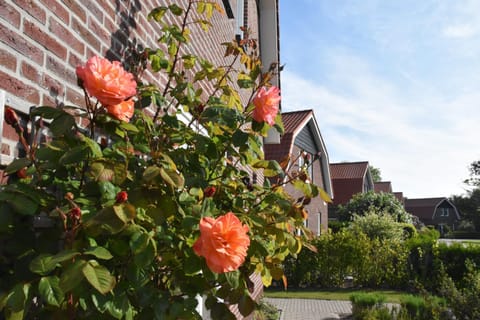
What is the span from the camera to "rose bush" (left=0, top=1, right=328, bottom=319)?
1.42 metres

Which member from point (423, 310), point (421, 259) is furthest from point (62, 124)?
point (421, 259)

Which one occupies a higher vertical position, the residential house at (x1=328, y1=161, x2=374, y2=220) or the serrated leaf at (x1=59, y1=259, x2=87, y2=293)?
the residential house at (x1=328, y1=161, x2=374, y2=220)

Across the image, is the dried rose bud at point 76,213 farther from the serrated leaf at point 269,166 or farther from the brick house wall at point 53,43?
the serrated leaf at point 269,166

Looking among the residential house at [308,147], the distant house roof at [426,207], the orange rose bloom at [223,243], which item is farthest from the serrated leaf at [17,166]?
the distant house roof at [426,207]

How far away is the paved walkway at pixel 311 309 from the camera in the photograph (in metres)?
9.57

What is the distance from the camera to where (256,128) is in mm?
2254

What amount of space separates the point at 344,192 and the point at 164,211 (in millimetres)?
35364

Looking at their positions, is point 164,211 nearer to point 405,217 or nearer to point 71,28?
point 71,28

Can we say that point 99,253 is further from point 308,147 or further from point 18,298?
point 308,147

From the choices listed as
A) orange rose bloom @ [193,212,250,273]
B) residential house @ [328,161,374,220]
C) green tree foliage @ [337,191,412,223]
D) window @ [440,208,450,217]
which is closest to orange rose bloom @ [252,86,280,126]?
orange rose bloom @ [193,212,250,273]

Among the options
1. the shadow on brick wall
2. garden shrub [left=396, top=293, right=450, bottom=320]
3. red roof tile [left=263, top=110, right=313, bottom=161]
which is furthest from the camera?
red roof tile [left=263, top=110, right=313, bottom=161]

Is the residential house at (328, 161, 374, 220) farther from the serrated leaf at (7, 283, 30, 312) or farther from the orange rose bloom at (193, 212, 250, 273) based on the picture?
the serrated leaf at (7, 283, 30, 312)

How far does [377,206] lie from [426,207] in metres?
46.7

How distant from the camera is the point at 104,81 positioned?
1610 millimetres
